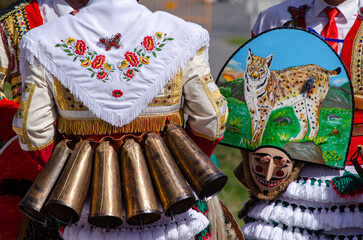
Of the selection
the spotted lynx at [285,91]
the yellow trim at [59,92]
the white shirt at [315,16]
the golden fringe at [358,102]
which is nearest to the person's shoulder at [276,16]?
the white shirt at [315,16]

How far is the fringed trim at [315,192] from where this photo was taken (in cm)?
342

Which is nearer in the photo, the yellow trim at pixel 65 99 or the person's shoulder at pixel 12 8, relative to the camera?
the yellow trim at pixel 65 99

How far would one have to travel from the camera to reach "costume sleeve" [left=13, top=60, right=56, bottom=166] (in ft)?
8.98

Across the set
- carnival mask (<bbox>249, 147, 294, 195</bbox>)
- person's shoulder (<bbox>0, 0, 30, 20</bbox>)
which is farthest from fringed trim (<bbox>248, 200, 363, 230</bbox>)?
person's shoulder (<bbox>0, 0, 30, 20</bbox>)


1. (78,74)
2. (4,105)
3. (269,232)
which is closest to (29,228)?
(4,105)

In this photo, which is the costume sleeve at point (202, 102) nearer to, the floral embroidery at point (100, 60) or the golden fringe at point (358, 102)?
the floral embroidery at point (100, 60)

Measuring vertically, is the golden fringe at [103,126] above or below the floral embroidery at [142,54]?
below

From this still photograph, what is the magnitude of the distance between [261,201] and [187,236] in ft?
3.03

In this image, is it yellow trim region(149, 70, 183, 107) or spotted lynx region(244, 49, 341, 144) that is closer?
yellow trim region(149, 70, 183, 107)

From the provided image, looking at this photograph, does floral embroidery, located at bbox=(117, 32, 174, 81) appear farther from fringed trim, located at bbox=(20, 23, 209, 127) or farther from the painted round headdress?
the painted round headdress

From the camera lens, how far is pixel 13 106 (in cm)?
355

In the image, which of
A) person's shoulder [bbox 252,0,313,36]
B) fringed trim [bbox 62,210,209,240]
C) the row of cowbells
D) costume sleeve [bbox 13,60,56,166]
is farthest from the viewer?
person's shoulder [bbox 252,0,313,36]

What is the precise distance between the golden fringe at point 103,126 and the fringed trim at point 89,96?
4 cm

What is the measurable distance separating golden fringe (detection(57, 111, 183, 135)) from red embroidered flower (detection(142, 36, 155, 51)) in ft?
1.03
